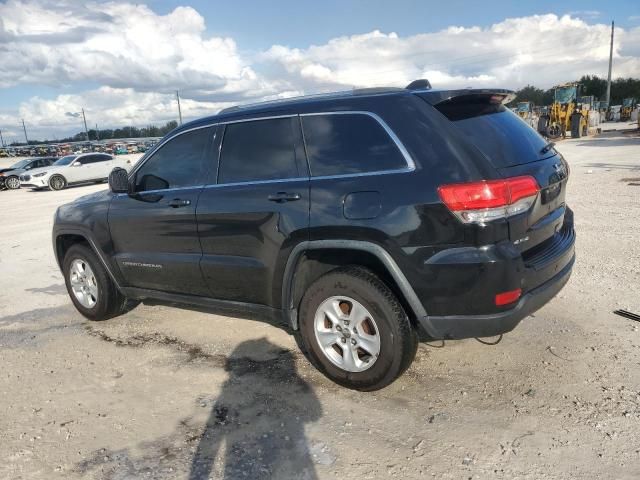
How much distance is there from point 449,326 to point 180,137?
2.69 meters

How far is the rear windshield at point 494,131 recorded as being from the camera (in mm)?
3061

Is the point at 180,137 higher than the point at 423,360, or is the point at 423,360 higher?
the point at 180,137

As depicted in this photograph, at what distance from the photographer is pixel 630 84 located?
83.7 m

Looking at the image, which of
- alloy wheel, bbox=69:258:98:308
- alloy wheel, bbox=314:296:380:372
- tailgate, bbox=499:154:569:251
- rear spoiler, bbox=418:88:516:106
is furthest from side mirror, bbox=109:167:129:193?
tailgate, bbox=499:154:569:251

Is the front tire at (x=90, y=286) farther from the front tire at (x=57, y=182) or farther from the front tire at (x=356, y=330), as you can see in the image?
the front tire at (x=57, y=182)

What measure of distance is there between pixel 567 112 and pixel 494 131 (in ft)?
99.1

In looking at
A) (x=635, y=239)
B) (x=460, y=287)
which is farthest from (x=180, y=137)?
(x=635, y=239)

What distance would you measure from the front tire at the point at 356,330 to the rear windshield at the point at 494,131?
3.45ft

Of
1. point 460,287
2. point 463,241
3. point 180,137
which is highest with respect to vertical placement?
point 180,137

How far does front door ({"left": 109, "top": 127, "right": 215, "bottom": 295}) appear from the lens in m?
4.06

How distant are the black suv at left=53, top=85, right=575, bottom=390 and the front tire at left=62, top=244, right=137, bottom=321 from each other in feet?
3.16

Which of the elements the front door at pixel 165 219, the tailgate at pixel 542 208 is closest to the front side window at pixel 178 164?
the front door at pixel 165 219

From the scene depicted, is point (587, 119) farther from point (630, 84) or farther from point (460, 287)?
point (630, 84)

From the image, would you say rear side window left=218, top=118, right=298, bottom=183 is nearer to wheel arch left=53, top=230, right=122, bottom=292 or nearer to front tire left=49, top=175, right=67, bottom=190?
wheel arch left=53, top=230, right=122, bottom=292
